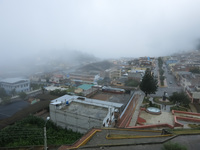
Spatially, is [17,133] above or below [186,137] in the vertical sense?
below

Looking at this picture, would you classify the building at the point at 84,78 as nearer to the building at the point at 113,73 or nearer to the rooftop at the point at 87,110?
the building at the point at 113,73

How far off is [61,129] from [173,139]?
6.79 m

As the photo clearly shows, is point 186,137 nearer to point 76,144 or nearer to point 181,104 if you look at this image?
point 76,144

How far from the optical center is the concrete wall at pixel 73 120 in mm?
8378

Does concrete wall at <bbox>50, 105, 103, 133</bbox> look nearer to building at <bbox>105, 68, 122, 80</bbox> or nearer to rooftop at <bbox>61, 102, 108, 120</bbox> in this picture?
rooftop at <bbox>61, 102, 108, 120</bbox>

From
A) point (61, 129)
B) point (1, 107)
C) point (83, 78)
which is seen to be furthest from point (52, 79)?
point (61, 129)

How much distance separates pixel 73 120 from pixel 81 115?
79 centimetres

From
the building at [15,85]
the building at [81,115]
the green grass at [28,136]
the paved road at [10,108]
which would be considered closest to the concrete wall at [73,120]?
the building at [81,115]

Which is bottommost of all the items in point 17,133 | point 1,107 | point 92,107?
point 1,107

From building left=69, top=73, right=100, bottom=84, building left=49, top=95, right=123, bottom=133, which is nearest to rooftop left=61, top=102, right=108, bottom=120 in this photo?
building left=49, top=95, right=123, bottom=133

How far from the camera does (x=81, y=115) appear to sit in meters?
8.62

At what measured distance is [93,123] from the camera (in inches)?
328

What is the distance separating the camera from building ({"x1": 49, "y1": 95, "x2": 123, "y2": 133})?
842 cm

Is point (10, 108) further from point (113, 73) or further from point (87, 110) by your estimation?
point (113, 73)
